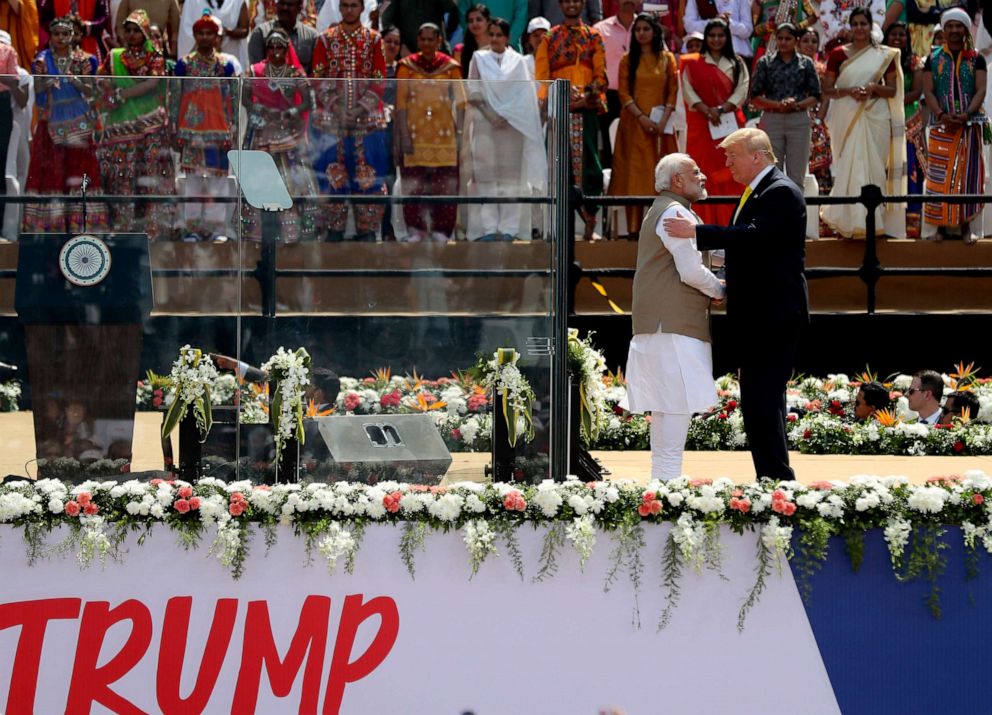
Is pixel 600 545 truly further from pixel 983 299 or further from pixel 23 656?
pixel 983 299

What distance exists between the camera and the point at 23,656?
5.51 m

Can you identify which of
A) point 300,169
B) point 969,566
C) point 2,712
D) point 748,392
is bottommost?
point 2,712

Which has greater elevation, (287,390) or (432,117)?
(432,117)

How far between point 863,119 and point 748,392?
263 inches

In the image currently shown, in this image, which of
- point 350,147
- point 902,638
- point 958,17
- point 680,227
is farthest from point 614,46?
point 902,638

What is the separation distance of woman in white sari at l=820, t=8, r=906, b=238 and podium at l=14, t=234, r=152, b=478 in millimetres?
7723

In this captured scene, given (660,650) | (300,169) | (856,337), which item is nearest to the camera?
(660,650)

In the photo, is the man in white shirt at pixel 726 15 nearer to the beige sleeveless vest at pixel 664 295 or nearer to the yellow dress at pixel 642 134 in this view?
the yellow dress at pixel 642 134

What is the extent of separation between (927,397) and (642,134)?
3449 mm

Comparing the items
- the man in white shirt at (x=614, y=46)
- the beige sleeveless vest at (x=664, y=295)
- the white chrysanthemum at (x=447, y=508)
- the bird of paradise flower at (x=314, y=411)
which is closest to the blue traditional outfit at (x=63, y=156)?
the bird of paradise flower at (x=314, y=411)

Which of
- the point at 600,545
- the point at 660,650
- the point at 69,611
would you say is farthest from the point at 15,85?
the point at 660,650

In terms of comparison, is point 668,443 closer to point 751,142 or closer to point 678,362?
point 678,362

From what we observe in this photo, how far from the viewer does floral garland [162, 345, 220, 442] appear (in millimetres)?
6285

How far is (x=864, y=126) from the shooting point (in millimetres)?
12734
